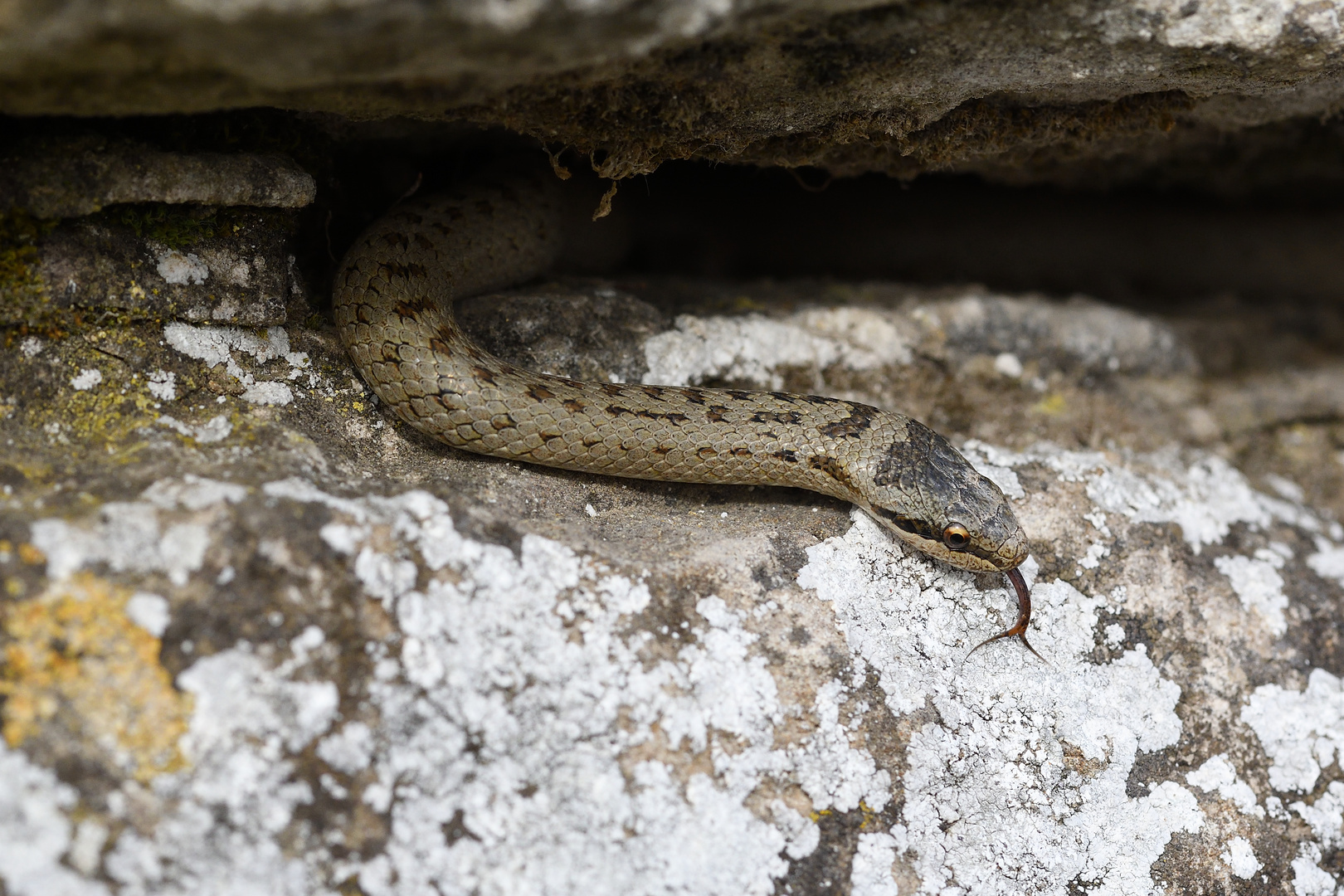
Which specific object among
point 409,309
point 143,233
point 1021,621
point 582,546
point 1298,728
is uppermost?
point 143,233

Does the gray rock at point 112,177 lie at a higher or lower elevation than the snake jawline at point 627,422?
higher

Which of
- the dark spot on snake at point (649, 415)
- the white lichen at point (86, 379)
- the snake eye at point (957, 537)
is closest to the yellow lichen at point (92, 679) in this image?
the white lichen at point (86, 379)

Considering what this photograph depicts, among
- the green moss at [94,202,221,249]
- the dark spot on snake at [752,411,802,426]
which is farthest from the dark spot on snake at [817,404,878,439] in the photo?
the green moss at [94,202,221,249]

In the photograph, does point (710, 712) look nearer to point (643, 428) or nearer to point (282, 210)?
point (643, 428)

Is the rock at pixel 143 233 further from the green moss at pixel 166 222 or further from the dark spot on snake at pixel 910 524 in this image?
the dark spot on snake at pixel 910 524

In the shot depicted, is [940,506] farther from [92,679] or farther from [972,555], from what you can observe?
[92,679]

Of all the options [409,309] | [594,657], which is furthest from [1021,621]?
[409,309]

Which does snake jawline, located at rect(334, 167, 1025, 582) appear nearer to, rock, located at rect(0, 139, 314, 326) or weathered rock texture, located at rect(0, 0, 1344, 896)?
weathered rock texture, located at rect(0, 0, 1344, 896)
